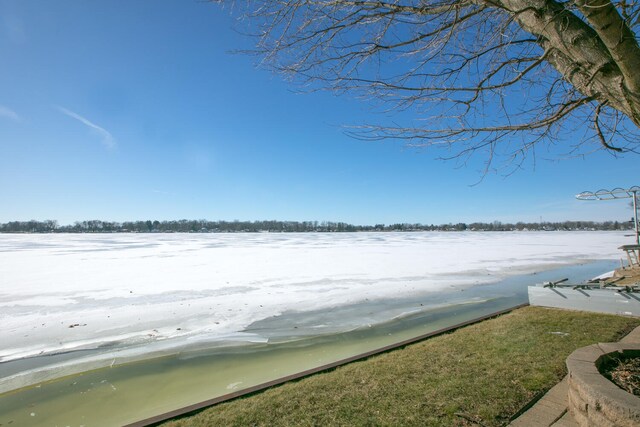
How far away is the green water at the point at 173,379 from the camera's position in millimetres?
3512

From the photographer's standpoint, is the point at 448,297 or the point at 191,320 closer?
the point at 191,320

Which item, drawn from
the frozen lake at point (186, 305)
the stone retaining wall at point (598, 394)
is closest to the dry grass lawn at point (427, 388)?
the stone retaining wall at point (598, 394)

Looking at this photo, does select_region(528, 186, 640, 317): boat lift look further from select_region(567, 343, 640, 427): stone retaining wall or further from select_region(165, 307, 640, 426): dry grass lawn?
select_region(567, 343, 640, 427): stone retaining wall

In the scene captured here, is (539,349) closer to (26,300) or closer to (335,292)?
(335,292)

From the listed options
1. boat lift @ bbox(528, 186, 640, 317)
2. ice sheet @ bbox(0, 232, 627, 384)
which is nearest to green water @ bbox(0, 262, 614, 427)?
ice sheet @ bbox(0, 232, 627, 384)

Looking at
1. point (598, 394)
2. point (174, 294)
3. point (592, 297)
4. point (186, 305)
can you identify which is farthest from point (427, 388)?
point (174, 294)

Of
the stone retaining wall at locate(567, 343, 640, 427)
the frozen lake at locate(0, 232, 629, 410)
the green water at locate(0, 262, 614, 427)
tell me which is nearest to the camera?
the stone retaining wall at locate(567, 343, 640, 427)

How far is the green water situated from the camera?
3512mm

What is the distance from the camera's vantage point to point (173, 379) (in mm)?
4328

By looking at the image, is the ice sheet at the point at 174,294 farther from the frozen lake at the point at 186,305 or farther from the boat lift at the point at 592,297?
the boat lift at the point at 592,297

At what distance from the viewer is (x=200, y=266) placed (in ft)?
51.7

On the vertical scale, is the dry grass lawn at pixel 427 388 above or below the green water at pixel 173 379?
above

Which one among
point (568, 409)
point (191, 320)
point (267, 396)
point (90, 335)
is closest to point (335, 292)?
point (191, 320)

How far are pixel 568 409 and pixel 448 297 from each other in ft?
21.2
